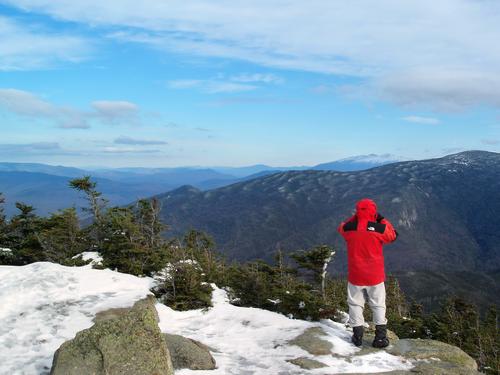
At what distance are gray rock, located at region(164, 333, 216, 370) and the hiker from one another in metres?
3.97

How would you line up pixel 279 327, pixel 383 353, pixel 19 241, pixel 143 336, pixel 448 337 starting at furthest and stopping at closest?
1. pixel 448 337
2. pixel 19 241
3. pixel 279 327
4. pixel 383 353
5. pixel 143 336

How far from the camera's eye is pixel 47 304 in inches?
507

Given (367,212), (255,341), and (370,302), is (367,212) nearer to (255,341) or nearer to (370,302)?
(370,302)

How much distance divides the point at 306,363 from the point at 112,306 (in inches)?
266

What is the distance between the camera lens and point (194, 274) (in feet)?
51.0

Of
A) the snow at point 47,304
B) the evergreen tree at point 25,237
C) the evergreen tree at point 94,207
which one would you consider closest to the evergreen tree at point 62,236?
the evergreen tree at point 25,237

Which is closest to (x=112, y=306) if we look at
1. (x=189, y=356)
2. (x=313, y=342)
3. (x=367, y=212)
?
(x=189, y=356)

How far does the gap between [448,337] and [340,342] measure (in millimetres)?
43407

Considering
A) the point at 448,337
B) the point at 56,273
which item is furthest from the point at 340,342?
the point at 448,337

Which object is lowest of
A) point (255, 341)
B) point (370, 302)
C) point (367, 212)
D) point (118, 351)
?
point (255, 341)

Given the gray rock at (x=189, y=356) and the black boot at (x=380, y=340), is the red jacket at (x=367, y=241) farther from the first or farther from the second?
the gray rock at (x=189, y=356)

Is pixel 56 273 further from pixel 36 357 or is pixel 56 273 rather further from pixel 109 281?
pixel 36 357

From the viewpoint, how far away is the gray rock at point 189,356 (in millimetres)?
9500

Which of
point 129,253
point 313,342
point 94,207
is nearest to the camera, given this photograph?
point 313,342
